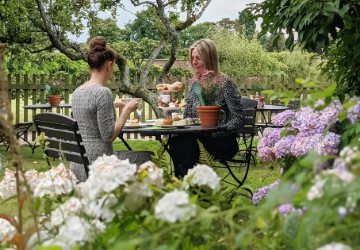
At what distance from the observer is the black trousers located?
215 inches

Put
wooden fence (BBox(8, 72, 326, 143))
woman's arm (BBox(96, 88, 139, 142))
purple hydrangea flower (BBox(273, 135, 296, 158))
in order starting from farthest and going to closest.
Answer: wooden fence (BBox(8, 72, 326, 143)) < woman's arm (BBox(96, 88, 139, 142)) < purple hydrangea flower (BBox(273, 135, 296, 158))

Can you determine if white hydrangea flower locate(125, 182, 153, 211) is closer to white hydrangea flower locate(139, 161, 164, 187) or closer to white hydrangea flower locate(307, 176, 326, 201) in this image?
white hydrangea flower locate(139, 161, 164, 187)

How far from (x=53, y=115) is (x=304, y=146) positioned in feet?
6.24

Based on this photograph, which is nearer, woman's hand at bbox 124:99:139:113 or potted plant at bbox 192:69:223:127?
woman's hand at bbox 124:99:139:113

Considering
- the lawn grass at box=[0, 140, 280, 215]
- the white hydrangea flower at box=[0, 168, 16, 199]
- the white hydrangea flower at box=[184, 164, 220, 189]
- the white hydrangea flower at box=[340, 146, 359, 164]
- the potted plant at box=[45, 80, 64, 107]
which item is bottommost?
the lawn grass at box=[0, 140, 280, 215]

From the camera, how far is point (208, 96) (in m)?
5.29

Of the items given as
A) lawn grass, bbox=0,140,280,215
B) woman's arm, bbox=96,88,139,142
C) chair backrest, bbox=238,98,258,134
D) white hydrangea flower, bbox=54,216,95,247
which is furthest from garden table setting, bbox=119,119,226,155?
white hydrangea flower, bbox=54,216,95,247

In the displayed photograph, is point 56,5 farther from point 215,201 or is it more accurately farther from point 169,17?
point 215,201

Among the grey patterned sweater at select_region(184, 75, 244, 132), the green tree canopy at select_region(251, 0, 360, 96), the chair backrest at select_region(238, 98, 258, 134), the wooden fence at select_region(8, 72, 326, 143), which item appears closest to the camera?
the green tree canopy at select_region(251, 0, 360, 96)

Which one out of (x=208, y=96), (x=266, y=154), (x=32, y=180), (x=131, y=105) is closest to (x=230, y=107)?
(x=208, y=96)

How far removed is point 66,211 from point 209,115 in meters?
3.45

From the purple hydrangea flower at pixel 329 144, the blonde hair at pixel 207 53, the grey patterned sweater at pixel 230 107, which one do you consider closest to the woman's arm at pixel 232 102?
the grey patterned sweater at pixel 230 107

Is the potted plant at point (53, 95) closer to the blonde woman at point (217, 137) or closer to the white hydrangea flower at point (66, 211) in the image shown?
the blonde woman at point (217, 137)

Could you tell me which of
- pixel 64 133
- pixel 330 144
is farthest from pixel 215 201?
pixel 64 133
